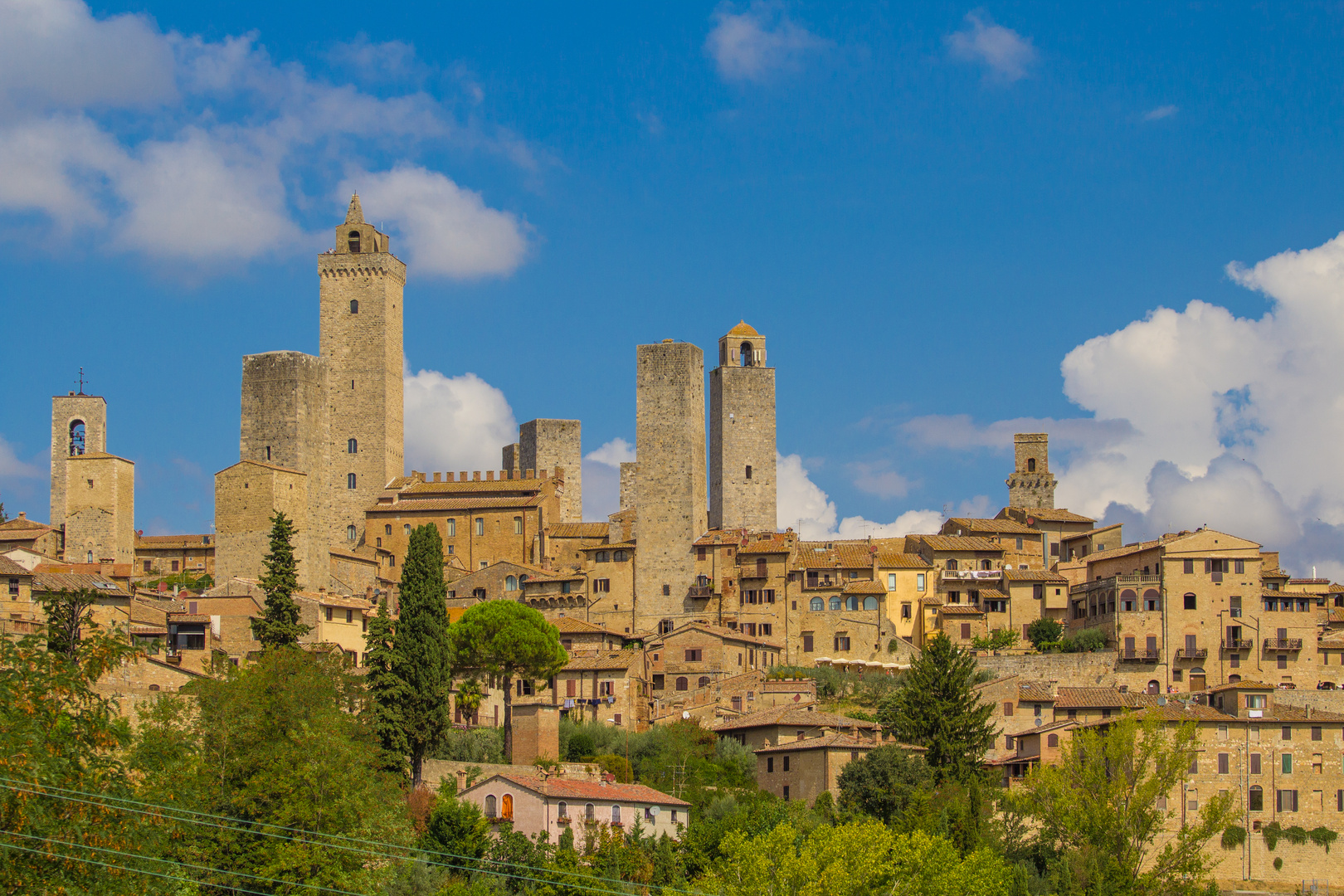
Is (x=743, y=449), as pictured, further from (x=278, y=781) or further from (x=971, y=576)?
(x=278, y=781)

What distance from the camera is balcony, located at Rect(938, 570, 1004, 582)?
71.8 meters

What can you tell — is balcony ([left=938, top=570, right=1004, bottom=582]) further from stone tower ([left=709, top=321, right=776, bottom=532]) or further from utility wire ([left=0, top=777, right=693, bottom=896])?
utility wire ([left=0, top=777, right=693, bottom=896])

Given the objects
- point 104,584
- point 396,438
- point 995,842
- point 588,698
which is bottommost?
point 995,842

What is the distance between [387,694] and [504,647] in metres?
9.45

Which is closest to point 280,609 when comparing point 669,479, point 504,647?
point 504,647

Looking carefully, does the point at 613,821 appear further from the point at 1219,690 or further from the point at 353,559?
the point at 353,559

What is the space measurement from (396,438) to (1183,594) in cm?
4007

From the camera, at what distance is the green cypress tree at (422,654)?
48031mm

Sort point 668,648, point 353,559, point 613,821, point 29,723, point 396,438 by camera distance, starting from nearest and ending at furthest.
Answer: point 29,723
point 613,821
point 668,648
point 353,559
point 396,438

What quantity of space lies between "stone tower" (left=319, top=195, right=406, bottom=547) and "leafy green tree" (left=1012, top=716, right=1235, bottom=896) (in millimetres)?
40829

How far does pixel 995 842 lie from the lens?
48.4 meters

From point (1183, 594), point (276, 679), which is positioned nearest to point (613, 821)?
point (276, 679)

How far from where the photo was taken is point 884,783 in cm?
4947

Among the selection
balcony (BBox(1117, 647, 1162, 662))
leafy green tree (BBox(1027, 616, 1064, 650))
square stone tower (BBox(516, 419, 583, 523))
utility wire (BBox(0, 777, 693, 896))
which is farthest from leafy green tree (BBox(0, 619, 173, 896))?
square stone tower (BBox(516, 419, 583, 523))
